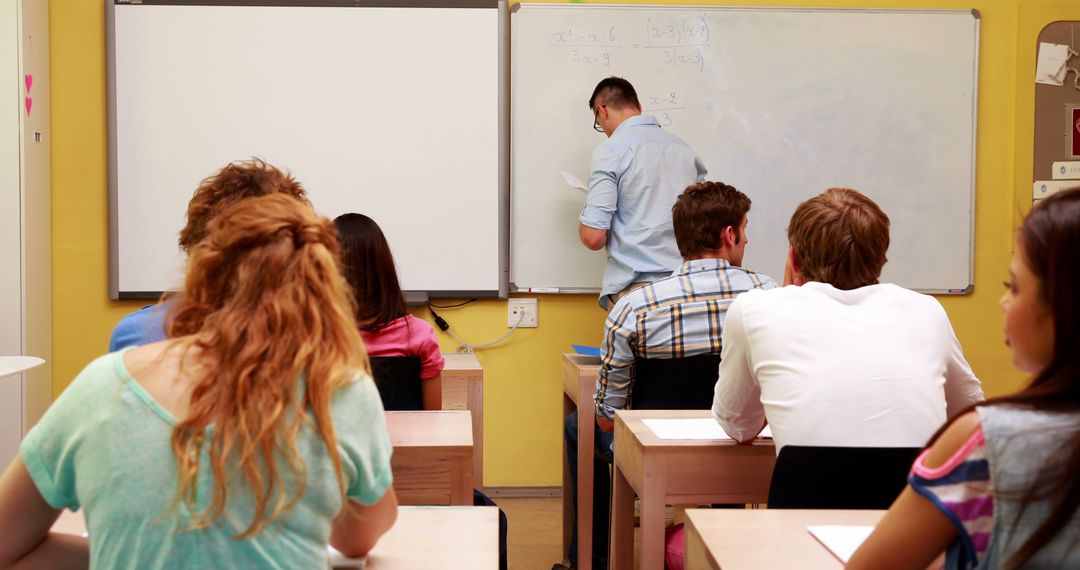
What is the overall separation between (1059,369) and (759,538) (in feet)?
1.82

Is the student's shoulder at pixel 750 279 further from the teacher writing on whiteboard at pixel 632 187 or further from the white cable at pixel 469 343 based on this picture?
the white cable at pixel 469 343

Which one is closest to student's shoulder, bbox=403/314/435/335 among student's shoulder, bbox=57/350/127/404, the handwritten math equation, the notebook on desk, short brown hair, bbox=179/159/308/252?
short brown hair, bbox=179/159/308/252

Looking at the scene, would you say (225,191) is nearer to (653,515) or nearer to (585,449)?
A: (653,515)

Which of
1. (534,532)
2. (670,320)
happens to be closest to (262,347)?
(670,320)

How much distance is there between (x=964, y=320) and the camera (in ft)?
14.7

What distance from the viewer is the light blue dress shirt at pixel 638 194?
13.0 feet

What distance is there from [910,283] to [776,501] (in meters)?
3.02

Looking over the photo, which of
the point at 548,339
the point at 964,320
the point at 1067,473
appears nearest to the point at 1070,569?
the point at 1067,473

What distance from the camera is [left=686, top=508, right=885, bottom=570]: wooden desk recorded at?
1271 mm

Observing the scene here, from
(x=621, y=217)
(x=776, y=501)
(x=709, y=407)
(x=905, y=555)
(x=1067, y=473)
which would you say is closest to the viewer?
(x=1067, y=473)

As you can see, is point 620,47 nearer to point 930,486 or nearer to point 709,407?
point 709,407

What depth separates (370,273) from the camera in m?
2.33

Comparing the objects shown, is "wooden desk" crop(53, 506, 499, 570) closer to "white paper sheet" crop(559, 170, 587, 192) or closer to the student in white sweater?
the student in white sweater

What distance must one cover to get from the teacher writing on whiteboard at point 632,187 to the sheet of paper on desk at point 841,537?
102 inches
